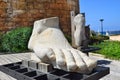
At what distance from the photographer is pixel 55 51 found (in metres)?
2.10

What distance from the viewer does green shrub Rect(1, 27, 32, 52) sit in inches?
339

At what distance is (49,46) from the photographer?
2266mm

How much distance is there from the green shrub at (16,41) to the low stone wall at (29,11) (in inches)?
24.1

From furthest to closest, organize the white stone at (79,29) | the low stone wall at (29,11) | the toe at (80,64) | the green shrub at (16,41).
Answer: the low stone wall at (29,11) → the green shrub at (16,41) → the white stone at (79,29) → the toe at (80,64)

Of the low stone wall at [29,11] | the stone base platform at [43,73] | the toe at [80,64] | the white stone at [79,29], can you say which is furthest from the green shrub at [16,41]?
the toe at [80,64]

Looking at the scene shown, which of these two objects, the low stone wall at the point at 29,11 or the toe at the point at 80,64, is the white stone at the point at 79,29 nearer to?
A: the toe at the point at 80,64

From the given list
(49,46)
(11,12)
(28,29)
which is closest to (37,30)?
(49,46)

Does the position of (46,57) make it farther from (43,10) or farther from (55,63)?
(43,10)

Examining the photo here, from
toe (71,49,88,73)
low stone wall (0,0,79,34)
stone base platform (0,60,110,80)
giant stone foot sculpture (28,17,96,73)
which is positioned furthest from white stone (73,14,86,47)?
low stone wall (0,0,79,34)

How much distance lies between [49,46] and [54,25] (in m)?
0.37

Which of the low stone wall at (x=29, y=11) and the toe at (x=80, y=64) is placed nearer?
the toe at (x=80, y=64)

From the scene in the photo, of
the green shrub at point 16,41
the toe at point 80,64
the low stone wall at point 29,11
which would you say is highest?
the low stone wall at point 29,11

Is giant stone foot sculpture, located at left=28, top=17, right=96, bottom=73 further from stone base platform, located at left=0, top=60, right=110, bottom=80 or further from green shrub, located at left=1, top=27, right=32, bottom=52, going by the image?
green shrub, located at left=1, top=27, right=32, bottom=52

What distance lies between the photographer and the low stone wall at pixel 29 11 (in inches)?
362
